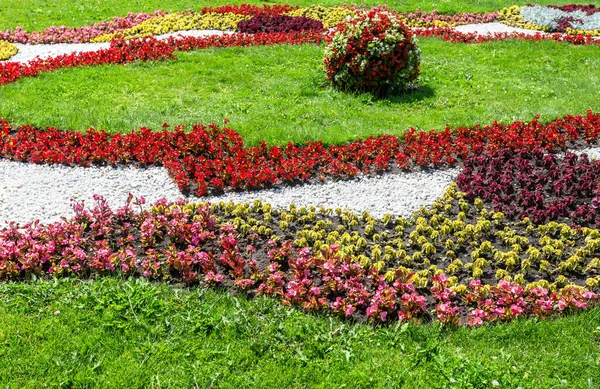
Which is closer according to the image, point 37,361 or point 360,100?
point 37,361

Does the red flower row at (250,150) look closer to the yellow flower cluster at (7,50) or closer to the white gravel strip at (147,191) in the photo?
the white gravel strip at (147,191)

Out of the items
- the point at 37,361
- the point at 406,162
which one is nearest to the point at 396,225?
the point at 406,162

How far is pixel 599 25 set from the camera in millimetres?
17734

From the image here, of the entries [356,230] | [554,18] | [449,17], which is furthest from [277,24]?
[356,230]

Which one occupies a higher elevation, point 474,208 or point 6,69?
point 6,69

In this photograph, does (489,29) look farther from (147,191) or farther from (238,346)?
(238,346)

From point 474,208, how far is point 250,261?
10.0 feet

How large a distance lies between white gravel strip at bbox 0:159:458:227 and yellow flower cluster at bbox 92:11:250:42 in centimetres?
853

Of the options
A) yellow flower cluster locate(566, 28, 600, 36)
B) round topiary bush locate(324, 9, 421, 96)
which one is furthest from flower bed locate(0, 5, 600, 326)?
yellow flower cluster locate(566, 28, 600, 36)

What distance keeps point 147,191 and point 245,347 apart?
3504mm

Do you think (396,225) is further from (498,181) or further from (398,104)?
(398,104)

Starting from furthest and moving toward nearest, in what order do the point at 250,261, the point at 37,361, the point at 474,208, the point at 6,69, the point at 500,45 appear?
the point at 500,45, the point at 6,69, the point at 474,208, the point at 250,261, the point at 37,361

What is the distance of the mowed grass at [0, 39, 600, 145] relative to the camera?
10.1 meters

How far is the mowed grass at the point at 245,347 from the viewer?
4785 mm
